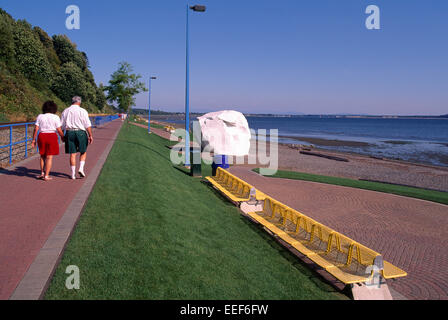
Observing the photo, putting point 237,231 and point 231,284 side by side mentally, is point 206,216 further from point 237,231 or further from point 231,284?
point 231,284

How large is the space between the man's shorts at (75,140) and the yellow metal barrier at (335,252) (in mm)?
4425

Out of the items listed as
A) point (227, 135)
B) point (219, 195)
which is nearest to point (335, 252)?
point (219, 195)

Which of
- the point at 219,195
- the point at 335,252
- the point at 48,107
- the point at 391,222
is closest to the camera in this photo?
the point at 335,252

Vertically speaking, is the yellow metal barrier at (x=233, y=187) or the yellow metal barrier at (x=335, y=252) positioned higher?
Result: the yellow metal barrier at (x=233, y=187)

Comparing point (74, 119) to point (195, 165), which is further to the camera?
point (195, 165)

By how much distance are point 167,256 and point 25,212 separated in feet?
8.49

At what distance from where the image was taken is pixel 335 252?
6.46 metres

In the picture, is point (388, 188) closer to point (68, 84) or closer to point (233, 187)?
point (233, 187)

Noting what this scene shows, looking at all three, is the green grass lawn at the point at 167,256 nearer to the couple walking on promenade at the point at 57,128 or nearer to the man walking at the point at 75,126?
the man walking at the point at 75,126

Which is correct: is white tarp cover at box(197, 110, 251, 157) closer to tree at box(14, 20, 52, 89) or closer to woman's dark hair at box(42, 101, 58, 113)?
woman's dark hair at box(42, 101, 58, 113)

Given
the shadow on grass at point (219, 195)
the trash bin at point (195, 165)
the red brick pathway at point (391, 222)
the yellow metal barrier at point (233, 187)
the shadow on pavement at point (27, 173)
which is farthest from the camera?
the trash bin at point (195, 165)

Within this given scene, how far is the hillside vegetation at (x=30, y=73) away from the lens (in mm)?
27016

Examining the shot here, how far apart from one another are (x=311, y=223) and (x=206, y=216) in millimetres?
2434

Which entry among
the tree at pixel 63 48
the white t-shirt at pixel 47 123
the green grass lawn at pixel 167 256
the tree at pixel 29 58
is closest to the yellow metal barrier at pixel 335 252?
the green grass lawn at pixel 167 256
